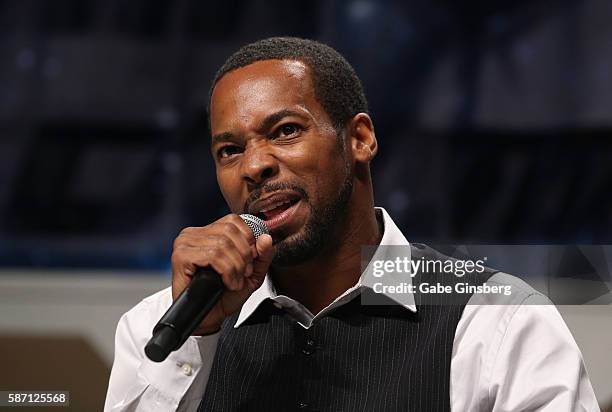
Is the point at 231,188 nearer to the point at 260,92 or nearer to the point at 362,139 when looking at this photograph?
the point at 260,92

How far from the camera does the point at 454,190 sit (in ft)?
5.54

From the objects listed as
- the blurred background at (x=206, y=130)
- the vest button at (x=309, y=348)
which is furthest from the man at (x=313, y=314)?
the blurred background at (x=206, y=130)

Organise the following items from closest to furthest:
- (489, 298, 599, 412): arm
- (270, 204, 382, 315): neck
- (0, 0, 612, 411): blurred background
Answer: (489, 298, 599, 412): arm < (270, 204, 382, 315): neck < (0, 0, 612, 411): blurred background

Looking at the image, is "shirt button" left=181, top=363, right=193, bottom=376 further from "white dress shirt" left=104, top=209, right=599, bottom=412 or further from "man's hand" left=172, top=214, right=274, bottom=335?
"man's hand" left=172, top=214, right=274, bottom=335

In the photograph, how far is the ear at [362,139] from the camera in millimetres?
1184

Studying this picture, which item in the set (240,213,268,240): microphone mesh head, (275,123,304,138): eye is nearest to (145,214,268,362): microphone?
(240,213,268,240): microphone mesh head

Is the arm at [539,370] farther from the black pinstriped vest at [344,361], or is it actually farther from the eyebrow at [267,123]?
the eyebrow at [267,123]

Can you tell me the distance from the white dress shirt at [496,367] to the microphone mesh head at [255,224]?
0.15 m

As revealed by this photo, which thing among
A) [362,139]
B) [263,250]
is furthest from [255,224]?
[362,139]

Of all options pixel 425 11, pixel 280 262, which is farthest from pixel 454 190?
pixel 280 262

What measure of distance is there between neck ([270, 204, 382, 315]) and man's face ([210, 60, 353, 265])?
0.04 m

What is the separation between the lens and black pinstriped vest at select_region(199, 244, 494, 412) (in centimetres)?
99

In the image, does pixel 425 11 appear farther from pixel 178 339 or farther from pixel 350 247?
pixel 178 339

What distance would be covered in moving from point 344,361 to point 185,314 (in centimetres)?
34
